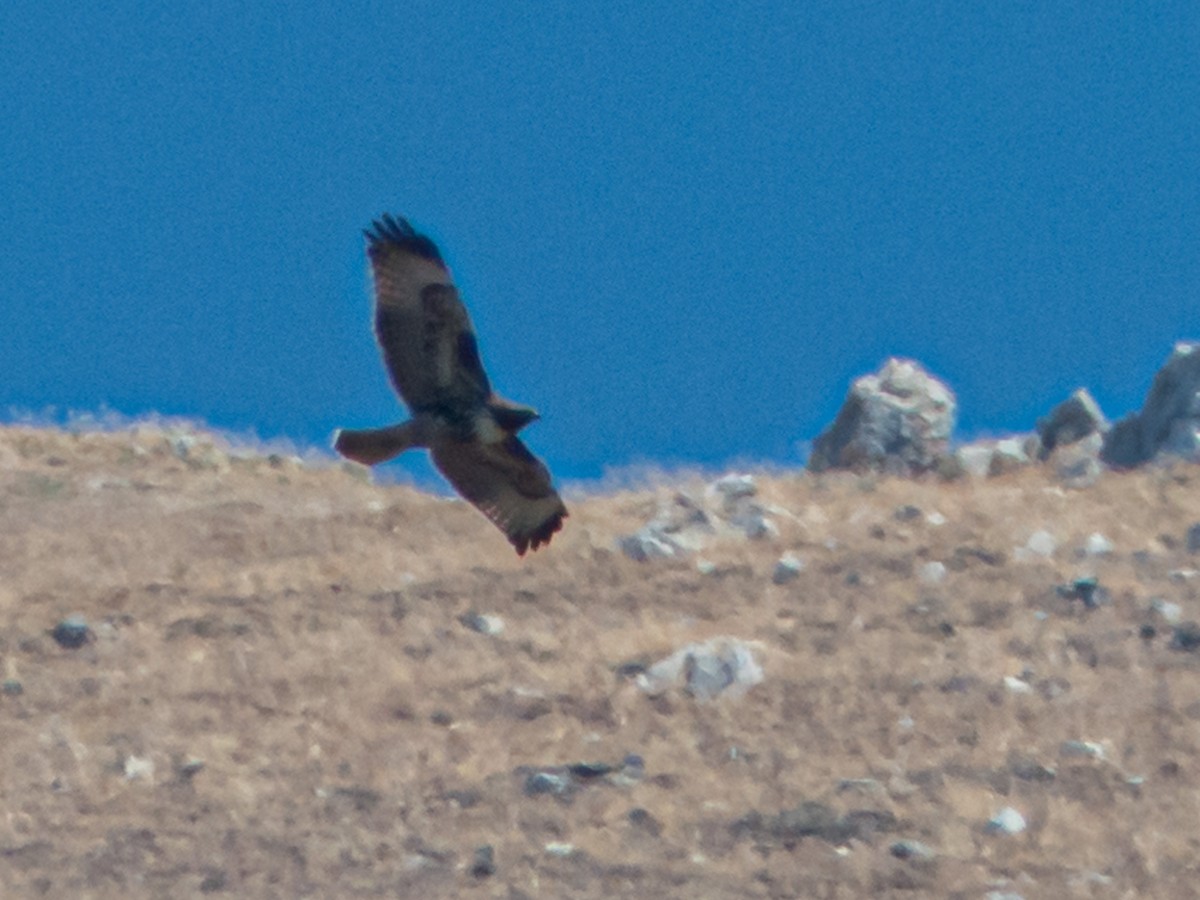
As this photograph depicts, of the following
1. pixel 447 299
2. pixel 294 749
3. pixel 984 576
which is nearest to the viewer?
pixel 447 299

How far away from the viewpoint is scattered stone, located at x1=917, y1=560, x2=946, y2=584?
1138cm

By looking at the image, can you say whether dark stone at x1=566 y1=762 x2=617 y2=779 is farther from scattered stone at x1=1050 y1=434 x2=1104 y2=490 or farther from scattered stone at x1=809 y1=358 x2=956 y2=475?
scattered stone at x1=809 y1=358 x2=956 y2=475

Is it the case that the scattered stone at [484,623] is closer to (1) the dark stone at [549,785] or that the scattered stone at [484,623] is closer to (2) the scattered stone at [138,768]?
(1) the dark stone at [549,785]

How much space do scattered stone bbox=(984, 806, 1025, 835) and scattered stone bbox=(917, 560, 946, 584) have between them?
3371 millimetres

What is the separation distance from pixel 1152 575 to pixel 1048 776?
3.27 metres

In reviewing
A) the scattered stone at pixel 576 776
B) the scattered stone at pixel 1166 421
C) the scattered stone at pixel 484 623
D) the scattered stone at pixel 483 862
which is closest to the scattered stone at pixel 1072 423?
the scattered stone at pixel 1166 421

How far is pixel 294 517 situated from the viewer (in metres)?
13.7

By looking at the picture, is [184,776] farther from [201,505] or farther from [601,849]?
[201,505]

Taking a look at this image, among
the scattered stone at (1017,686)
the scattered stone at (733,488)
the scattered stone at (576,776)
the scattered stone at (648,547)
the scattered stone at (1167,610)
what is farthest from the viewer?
the scattered stone at (733,488)

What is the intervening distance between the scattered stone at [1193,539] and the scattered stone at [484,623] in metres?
4.33

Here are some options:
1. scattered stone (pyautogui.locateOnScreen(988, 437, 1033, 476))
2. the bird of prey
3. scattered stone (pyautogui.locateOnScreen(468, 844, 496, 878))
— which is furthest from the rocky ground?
the bird of prey

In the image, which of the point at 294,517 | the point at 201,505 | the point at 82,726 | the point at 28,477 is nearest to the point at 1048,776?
the point at 82,726

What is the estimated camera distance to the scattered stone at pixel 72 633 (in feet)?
35.3

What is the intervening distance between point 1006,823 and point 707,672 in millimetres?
2210
